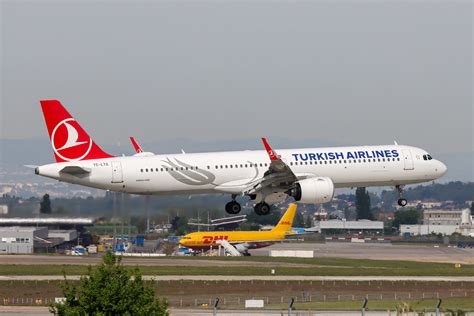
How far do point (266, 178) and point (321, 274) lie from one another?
1709 cm

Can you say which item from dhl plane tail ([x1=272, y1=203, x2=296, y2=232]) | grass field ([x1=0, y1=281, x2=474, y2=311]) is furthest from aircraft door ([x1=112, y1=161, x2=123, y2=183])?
dhl plane tail ([x1=272, y1=203, x2=296, y2=232])

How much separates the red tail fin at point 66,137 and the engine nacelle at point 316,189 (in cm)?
1389

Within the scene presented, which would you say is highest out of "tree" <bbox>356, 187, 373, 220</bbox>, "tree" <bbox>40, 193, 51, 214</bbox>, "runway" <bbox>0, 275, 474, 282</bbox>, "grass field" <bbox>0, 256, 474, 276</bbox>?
"tree" <bbox>356, 187, 373, 220</bbox>

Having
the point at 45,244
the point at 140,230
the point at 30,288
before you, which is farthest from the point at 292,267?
the point at 45,244

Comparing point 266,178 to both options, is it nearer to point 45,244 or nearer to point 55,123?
point 55,123

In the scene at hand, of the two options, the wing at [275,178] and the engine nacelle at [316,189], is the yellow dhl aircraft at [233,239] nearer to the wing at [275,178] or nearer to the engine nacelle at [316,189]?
the wing at [275,178]

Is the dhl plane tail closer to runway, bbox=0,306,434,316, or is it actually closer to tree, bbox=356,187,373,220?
runway, bbox=0,306,434,316

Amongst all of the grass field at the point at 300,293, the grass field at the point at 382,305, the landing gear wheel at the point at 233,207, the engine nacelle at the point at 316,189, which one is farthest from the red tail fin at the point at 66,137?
A: the grass field at the point at 382,305

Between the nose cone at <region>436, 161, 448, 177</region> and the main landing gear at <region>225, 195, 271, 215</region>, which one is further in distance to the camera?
the nose cone at <region>436, 161, 448, 177</region>

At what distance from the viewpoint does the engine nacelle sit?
249 feet

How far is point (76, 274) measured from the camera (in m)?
85.6

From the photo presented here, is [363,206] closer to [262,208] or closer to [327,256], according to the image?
[327,256]

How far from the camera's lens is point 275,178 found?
76.2 m

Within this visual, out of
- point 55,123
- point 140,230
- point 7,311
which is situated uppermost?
point 55,123
